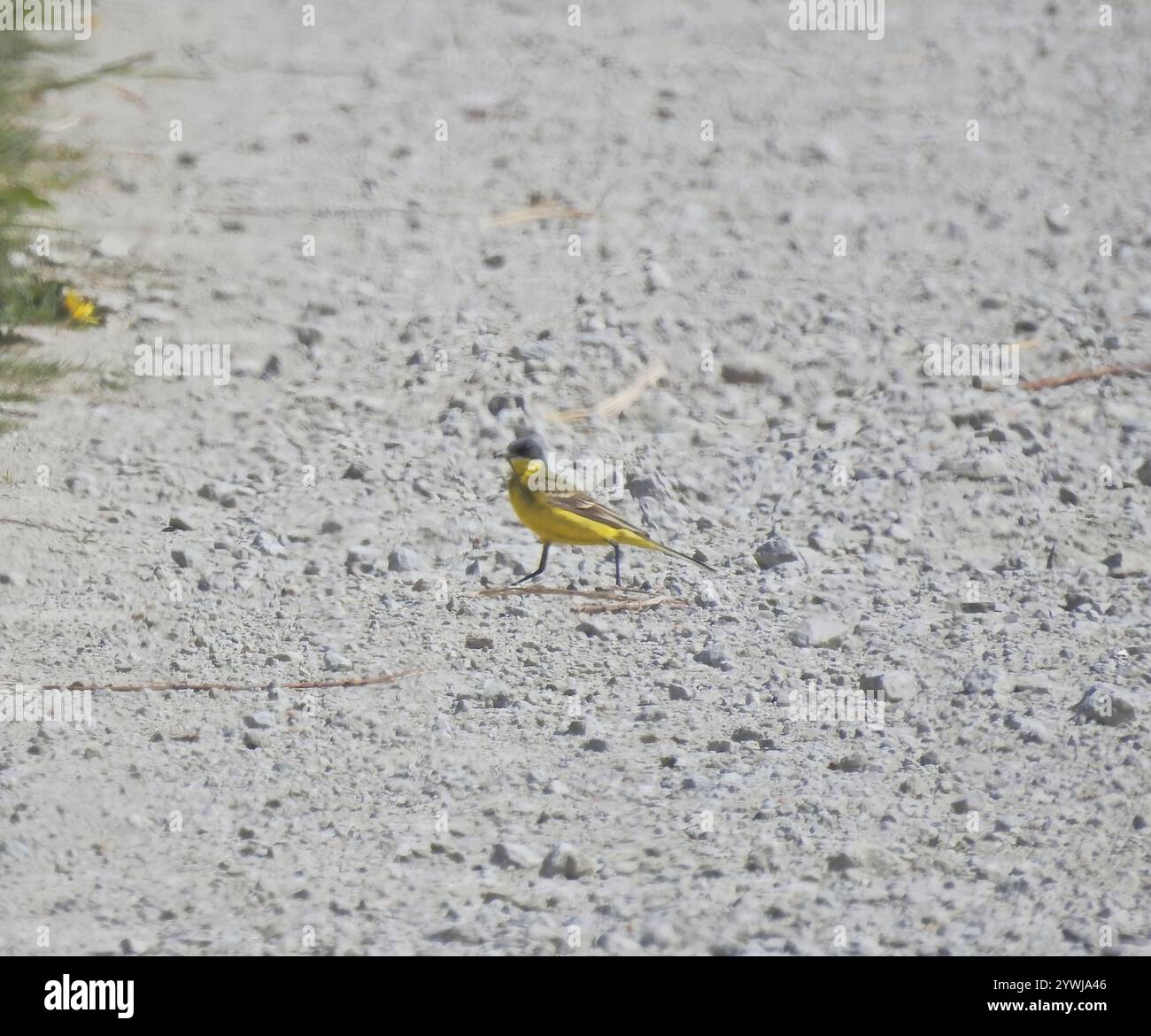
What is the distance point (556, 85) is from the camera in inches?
320

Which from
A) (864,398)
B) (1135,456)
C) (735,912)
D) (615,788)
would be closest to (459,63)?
(864,398)

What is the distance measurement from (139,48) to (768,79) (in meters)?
3.36

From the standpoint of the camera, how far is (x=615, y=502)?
16.9ft

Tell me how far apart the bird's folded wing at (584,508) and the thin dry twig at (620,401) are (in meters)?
0.89

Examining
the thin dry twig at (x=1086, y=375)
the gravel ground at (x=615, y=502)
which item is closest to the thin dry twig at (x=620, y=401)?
the gravel ground at (x=615, y=502)

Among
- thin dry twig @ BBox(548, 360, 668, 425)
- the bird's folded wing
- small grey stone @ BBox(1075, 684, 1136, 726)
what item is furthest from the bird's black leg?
small grey stone @ BBox(1075, 684, 1136, 726)

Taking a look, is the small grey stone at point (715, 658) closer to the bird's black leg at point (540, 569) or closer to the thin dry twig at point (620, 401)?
the bird's black leg at point (540, 569)

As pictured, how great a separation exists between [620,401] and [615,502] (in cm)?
66

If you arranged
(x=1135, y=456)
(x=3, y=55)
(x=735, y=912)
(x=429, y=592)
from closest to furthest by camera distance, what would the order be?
(x=735, y=912)
(x=429, y=592)
(x=1135, y=456)
(x=3, y=55)

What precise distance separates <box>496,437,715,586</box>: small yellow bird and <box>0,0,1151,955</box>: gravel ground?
0.58 ft

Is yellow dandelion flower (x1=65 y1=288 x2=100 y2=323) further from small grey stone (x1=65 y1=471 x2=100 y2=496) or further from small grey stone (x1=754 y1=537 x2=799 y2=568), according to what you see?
small grey stone (x1=754 y1=537 x2=799 y2=568)

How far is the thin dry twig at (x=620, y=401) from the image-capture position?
221 inches

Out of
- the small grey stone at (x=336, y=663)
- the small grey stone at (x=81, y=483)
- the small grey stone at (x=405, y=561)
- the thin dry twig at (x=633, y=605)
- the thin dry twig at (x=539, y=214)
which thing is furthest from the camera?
the thin dry twig at (x=539, y=214)

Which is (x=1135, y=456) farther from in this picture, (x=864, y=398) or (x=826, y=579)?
(x=826, y=579)
